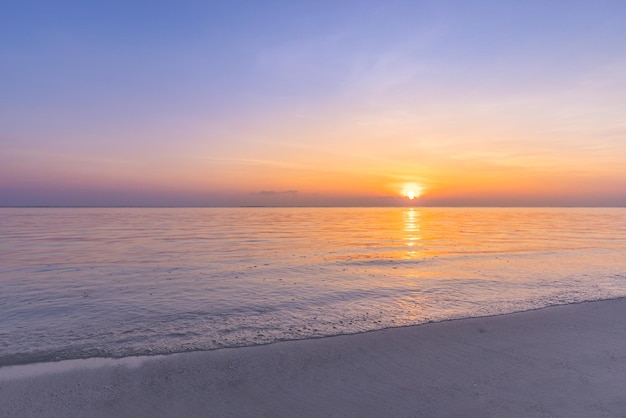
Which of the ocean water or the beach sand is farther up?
the beach sand

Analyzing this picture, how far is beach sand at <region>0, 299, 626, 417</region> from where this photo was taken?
18.6 feet

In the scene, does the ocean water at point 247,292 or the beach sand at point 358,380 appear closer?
the beach sand at point 358,380

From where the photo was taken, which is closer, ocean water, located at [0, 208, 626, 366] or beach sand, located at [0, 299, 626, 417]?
beach sand, located at [0, 299, 626, 417]

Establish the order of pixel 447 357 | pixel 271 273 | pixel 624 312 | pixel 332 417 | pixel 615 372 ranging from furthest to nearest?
1. pixel 271 273
2. pixel 624 312
3. pixel 447 357
4. pixel 615 372
5. pixel 332 417

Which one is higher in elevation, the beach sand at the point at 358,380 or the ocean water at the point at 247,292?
the beach sand at the point at 358,380

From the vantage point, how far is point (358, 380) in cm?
658

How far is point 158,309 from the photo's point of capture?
451 inches

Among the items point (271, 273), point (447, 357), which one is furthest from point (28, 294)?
point (447, 357)

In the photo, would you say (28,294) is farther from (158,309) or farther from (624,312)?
(624,312)

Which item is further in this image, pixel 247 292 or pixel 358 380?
pixel 247 292

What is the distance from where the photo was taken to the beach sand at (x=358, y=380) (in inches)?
223

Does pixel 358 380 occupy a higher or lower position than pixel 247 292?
higher

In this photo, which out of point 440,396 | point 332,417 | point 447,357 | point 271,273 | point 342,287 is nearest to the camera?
point 332,417

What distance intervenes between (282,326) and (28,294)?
9583mm
